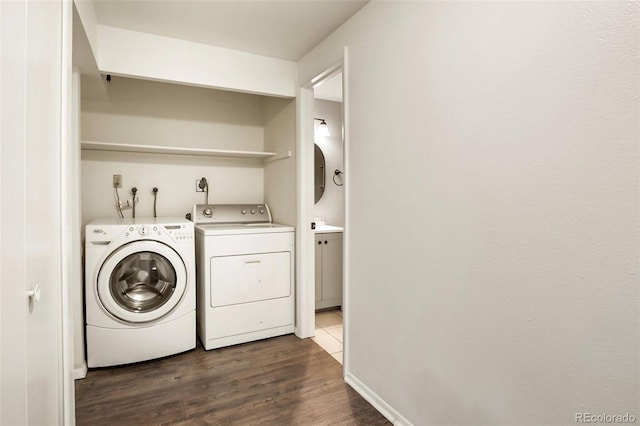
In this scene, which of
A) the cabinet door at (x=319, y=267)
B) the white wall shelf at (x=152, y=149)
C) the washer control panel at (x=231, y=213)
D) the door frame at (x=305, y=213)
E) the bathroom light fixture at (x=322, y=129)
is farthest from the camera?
the bathroom light fixture at (x=322, y=129)

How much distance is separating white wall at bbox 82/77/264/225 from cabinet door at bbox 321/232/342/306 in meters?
0.84

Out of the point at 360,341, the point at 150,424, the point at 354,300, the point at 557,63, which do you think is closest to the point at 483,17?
the point at 557,63

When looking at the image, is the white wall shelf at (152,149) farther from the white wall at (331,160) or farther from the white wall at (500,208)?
the white wall at (500,208)

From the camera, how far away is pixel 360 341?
7.06ft

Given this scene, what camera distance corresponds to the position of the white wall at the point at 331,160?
3.97 m

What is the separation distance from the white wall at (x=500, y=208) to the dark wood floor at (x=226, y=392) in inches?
11.8

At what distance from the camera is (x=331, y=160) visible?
400cm

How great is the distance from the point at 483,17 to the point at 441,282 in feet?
3.51

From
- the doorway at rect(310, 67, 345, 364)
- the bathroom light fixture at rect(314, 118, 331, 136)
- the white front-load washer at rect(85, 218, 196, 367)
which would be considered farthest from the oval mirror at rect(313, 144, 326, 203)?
the white front-load washer at rect(85, 218, 196, 367)

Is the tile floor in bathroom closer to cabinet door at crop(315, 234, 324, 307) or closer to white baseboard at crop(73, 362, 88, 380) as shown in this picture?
cabinet door at crop(315, 234, 324, 307)

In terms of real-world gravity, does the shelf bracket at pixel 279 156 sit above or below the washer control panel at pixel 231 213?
above

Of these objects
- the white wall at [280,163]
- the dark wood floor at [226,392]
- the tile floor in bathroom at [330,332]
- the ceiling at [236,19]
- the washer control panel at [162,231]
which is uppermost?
the ceiling at [236,19]

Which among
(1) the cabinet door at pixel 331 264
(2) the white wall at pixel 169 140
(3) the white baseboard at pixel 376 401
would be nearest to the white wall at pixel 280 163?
(2) the white wall at pixel 169 140

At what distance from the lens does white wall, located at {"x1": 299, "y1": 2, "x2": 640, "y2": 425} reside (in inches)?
38.9
